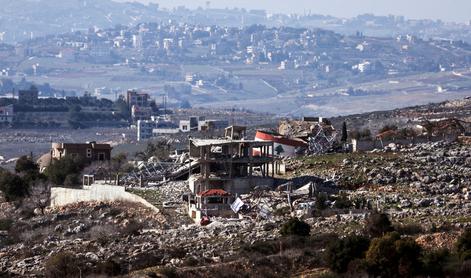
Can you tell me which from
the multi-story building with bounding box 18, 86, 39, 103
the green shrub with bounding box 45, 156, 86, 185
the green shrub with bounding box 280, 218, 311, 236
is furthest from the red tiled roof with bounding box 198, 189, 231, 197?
the multi-story building with bounding box 18, 86, 39, 103

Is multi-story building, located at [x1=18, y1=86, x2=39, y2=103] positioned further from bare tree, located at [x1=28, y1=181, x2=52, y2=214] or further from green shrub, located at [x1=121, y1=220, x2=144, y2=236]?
green shrub, located at [x1=121, y1=220, x2=144, y2=236]

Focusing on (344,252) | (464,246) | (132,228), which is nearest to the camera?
(344,252)

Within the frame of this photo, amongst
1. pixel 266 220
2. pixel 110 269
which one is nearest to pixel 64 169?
pixel 266 220

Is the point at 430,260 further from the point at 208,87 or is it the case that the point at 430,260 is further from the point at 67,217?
the point at 208,87

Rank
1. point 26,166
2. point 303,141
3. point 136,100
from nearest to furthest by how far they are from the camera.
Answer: point 303,141, point 26,166, point 136,100

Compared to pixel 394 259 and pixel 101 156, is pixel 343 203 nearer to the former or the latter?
pixel 394 259

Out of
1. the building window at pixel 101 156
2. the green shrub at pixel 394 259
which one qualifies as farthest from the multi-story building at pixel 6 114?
the green shrub at pixel 394 259

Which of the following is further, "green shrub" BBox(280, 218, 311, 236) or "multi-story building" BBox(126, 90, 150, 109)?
"multi-story building" BBox(126, 90, 150, 109)
